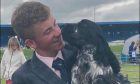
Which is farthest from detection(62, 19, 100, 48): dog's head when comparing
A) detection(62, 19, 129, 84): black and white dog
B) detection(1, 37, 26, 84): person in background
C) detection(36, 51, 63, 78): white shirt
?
detection(1, 37, 26, 84): person in background

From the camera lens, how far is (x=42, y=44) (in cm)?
239

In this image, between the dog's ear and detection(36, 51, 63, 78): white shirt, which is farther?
detection(36, 51, 63, 78): white shirt

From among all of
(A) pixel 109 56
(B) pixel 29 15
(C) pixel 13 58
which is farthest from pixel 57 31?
(C) pixel 13 58

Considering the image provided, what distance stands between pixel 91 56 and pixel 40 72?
307 millimetres

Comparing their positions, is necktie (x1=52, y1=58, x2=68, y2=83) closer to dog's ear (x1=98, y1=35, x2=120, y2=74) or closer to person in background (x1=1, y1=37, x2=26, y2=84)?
dog's ear (x1=98, y1=35, x2=120, y2=74)

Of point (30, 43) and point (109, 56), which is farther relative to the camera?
point (30, 43)

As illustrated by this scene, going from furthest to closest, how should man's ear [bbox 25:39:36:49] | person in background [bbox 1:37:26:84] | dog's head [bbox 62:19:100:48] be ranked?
person in background [bbox 1:37:26:84] < man's ear [bbox 25:39:36:49] < dog's head [bbox 62:19:100:48]

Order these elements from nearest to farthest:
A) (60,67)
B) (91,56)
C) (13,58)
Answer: (91,56) → (60,67) → (13,58)

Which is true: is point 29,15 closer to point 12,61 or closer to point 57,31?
point 57,31

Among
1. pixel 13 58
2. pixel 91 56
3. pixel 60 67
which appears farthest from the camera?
pixel 13 58

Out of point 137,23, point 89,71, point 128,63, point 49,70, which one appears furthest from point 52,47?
point 137,23

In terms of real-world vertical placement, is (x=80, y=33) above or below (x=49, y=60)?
above

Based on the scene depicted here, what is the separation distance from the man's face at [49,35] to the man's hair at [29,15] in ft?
0.09

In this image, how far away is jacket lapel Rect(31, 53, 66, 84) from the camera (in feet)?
7.64
